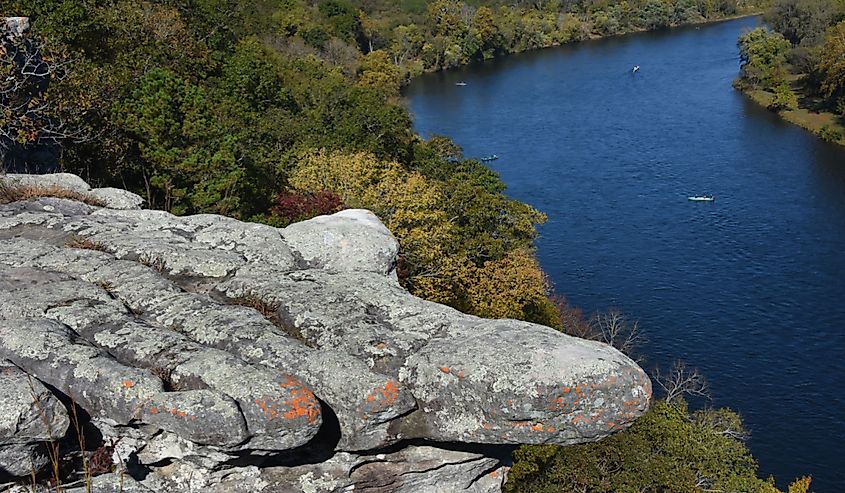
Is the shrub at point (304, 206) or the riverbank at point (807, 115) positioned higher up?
the shrub at point (304, 206)

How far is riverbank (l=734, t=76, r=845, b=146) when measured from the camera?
72694 millimetres

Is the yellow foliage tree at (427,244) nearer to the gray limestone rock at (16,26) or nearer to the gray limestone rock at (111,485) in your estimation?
the gray limestone rock at (16,26)

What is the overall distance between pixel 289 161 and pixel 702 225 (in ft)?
98.1

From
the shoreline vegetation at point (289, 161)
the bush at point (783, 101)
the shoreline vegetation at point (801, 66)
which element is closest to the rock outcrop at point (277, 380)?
the shoreline vegetation at point (289, 161)

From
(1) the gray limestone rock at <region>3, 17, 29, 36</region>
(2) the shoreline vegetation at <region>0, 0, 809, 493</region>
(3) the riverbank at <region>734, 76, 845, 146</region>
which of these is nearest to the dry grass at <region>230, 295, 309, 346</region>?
(2) the shoreline vegetation at <region>0, 0, 809, 493</region>

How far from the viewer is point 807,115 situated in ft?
262

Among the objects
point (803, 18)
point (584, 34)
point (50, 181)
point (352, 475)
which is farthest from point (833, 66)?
point (352, 475)

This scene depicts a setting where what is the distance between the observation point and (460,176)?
44219mm

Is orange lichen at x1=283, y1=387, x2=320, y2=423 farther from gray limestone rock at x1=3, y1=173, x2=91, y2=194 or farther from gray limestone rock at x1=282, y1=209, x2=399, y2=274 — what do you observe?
gray limestone rock at x1=3, y1=173, x2=91, y2=194

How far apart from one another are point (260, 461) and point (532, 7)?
15008 cm

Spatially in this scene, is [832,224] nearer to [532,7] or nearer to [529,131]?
[529,131]

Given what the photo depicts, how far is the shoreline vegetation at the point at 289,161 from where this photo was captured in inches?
872

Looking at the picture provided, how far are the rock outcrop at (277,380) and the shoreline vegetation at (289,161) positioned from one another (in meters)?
9.81

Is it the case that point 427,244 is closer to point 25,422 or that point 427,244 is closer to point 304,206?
point 304,206
